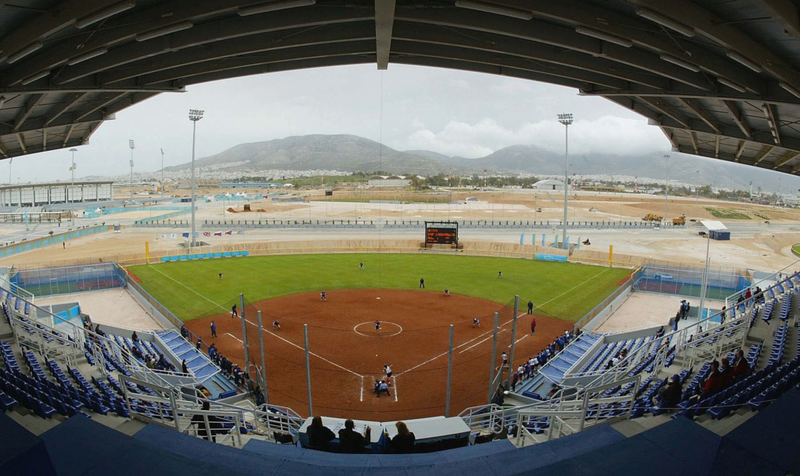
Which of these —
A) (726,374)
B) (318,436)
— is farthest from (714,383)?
(318,436)

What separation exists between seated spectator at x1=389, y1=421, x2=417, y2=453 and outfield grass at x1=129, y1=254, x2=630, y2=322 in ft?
74.9

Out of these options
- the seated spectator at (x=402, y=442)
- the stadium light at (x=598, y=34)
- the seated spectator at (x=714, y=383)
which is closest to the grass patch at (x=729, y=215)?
the seated spectator at (x=714, y=383)

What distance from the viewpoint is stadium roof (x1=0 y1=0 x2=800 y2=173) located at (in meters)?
6.93

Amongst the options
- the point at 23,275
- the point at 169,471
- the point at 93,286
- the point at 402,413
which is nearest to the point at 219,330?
the point at 402,413

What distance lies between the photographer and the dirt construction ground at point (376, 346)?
1777cm

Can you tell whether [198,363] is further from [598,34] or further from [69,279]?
[69,279]

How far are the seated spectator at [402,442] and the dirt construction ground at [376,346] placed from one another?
8.09 metres

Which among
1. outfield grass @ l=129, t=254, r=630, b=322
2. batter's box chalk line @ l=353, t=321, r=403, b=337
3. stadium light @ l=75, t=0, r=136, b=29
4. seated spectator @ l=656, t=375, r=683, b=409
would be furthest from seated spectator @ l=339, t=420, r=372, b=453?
outfield grass @ l=129, t=254, r=630, b=322

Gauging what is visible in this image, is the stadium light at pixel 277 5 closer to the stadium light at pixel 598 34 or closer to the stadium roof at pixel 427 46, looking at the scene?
the stadium roof at pixel 427 46

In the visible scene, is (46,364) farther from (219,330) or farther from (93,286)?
(93,286)

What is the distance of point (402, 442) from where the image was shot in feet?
26.9

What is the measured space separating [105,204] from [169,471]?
424 feet

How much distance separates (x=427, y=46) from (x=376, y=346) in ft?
52.8

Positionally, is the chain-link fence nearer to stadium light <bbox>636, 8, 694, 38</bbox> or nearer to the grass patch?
stadium light <bbox>636, 8, 694, 38</bbox>
